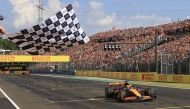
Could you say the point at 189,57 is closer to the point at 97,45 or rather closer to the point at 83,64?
the point at 83,64

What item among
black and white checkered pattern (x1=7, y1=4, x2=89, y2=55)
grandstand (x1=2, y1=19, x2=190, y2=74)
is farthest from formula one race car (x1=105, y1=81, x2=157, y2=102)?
grandstand (x1=2, y1=19, x2=190, y2=74)

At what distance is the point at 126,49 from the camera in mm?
55531

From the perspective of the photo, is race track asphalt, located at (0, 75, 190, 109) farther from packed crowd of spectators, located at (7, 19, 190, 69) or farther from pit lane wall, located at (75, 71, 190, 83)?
packed crowd of spectators, located at (7, 19, 190, 69)

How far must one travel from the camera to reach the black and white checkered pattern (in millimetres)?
9719

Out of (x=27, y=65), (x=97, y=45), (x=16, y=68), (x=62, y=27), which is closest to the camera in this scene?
(x=62, y=27)

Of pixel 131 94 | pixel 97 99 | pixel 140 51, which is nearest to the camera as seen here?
pixel 131 94

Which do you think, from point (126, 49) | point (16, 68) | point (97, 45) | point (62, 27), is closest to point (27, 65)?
point (16, 68)

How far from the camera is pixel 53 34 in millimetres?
10109

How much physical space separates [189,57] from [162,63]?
430 cm

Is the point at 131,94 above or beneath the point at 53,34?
beneath

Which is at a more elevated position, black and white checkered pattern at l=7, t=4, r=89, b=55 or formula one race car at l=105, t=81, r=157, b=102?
black and white checkered pattern at l=7, t=4, r=89, b=55

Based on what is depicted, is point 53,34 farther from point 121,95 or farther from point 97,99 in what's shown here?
point 97,99

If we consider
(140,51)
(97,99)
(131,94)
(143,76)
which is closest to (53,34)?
(131,94)

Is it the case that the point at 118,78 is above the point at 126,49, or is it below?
below
